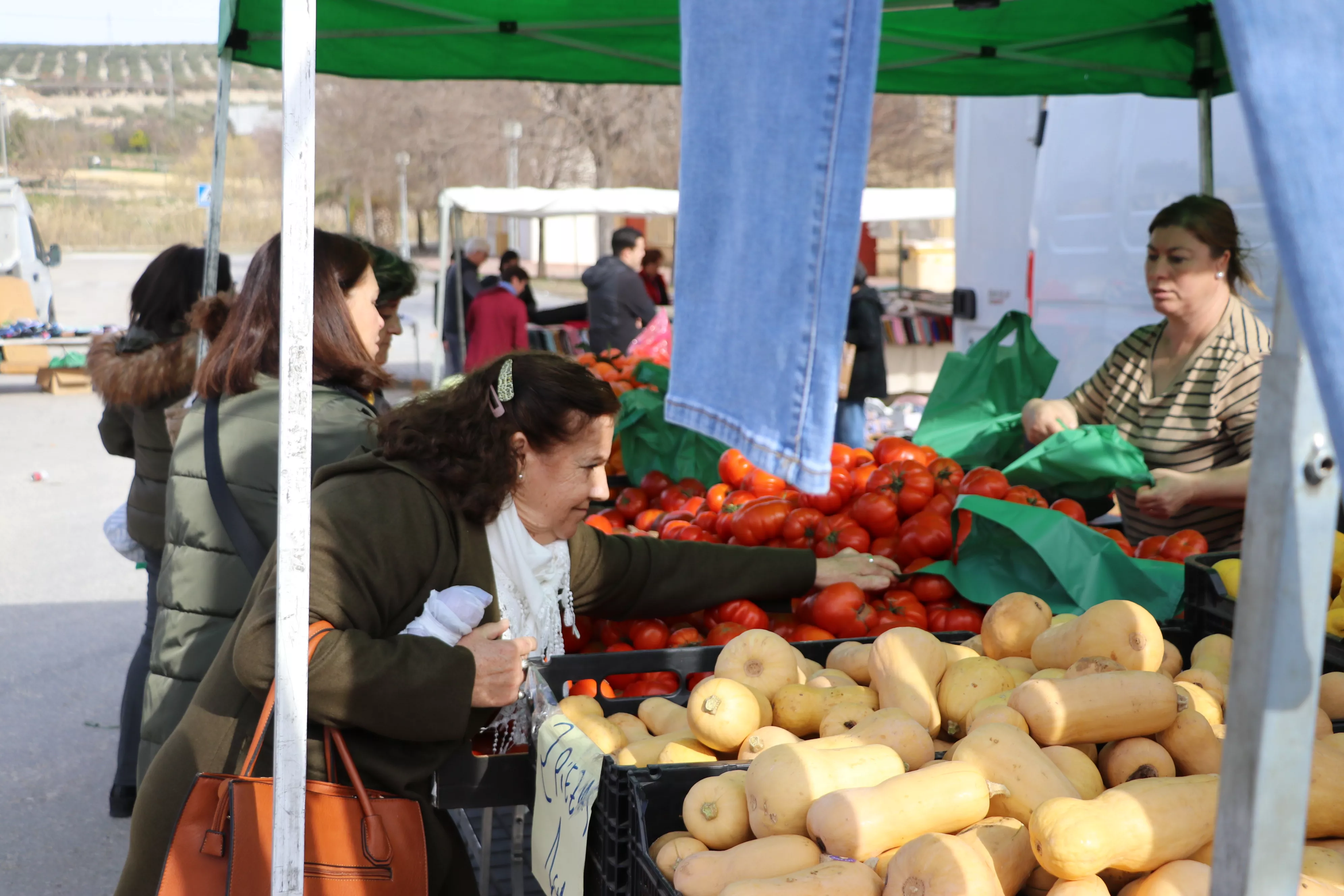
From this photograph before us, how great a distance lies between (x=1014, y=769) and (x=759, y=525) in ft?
5.50

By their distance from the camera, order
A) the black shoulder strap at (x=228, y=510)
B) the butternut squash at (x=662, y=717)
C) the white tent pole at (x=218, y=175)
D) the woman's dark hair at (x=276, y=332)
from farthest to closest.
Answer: the white tent pole at (x=218, y=175) < the woman's dark hair at (x=276, y=332) < the black shoulder strap at (x=228, y=510) < the butternut squash at (x=662, y=717)

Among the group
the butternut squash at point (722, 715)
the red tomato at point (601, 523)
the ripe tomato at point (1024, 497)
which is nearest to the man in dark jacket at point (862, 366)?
the red tomato at point (601, 523)

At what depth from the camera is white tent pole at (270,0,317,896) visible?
1.62 metres

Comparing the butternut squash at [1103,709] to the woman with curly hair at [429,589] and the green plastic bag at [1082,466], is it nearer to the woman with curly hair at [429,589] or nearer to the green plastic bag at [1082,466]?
the woman with curly hair at [429,589]

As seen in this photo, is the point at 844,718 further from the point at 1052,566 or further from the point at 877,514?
the point at 877,514

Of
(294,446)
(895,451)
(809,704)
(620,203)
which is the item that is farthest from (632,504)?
(620,203)

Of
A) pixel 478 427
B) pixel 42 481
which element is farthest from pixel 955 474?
pixel 42 481

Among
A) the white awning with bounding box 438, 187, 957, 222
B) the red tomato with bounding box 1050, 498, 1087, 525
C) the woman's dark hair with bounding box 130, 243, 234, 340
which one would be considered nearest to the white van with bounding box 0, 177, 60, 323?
the white awning with bounding box 438, 187, 957, 222

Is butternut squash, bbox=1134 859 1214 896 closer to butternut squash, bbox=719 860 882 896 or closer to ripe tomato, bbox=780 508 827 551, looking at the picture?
butternut squash, bbox=719 860 882 896

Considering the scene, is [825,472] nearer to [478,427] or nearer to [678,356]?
[678,356]

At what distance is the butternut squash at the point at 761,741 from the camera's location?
6.14ft

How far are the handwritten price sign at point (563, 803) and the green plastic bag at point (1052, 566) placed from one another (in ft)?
4.03

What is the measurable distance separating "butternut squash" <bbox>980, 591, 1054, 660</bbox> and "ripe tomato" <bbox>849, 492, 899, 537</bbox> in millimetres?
939

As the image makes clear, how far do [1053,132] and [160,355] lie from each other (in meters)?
4.61
